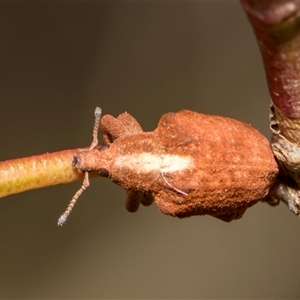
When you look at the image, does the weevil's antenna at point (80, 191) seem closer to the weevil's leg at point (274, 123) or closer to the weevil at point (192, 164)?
the weevil at point (192, 164)

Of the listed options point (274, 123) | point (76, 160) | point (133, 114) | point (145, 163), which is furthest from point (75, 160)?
point (133, 114)

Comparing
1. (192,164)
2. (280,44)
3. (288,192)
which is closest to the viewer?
(280,44)

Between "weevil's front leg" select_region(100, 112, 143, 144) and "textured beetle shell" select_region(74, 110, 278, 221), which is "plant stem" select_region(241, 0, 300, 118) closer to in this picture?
"textured beetle shell" select_region(74, 110, 278, 221)

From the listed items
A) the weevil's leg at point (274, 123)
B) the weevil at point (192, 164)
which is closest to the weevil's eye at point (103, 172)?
the weevil at point (192, 164)

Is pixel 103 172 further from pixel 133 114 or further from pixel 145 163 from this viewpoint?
pixel 133 114

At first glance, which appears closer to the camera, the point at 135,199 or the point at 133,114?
the point at 135,199

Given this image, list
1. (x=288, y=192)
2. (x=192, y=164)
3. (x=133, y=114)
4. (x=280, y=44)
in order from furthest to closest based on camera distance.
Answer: (x=133, y=114)
(x=288, y=192)
(x=192, y=164)
(x=280, y=44)
